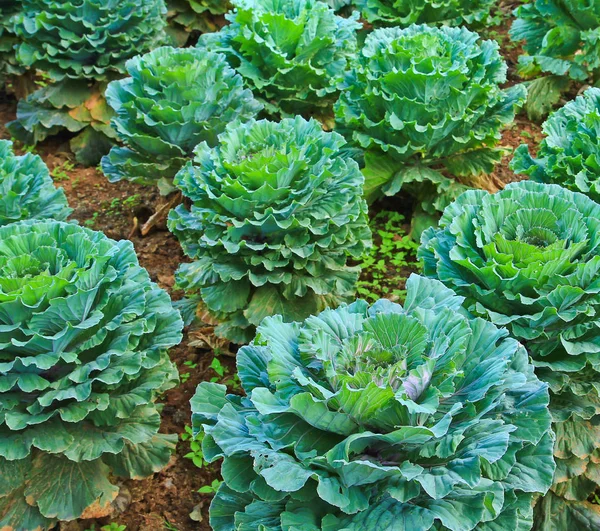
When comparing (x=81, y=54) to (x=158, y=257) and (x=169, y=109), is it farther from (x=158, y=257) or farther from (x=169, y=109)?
(x=158, y=257)

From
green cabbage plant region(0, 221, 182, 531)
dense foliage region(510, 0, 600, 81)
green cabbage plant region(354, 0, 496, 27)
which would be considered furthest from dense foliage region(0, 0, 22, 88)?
dense foliage region(510, 0, 600, 81)

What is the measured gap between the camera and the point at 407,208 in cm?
576

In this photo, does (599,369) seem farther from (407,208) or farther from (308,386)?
(407,208)

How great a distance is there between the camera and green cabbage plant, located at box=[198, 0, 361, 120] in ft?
17.7

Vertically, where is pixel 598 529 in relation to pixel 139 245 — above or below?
above

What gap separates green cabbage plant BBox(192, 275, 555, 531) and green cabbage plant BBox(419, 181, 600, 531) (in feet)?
2.01

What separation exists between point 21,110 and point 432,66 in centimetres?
425

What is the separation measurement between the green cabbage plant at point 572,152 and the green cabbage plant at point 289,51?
1.62 metres

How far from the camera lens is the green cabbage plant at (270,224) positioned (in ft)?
12.9

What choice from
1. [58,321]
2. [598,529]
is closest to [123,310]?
[58,321]

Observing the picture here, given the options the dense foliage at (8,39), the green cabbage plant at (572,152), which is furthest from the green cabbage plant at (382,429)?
the dense foliage at (8,39)

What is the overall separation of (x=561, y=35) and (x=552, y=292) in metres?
3.76

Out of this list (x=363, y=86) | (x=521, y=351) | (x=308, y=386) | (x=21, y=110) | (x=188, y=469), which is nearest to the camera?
(x=308, y=386)

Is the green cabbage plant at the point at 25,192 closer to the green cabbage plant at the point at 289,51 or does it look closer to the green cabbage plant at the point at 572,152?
the green cabbage plant at the point at 289,51
